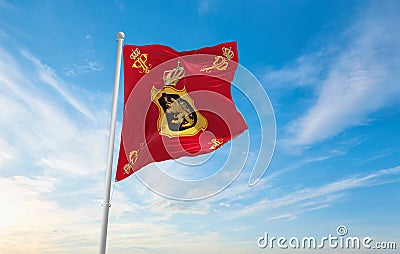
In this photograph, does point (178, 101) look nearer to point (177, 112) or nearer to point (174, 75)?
point (177, 112)

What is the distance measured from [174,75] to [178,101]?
2.45ft

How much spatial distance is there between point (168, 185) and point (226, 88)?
130 inches

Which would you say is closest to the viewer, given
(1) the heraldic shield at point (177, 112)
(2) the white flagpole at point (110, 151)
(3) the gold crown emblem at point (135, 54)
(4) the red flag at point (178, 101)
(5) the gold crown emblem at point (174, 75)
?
(2) the white flagpole at point (110, 151)

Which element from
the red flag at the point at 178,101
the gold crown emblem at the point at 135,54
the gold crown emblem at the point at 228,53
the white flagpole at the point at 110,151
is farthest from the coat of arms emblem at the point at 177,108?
the gold crown emblem at the point at 228,53

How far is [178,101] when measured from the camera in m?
11.5

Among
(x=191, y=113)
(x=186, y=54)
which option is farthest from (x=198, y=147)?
(x=186, y=54)

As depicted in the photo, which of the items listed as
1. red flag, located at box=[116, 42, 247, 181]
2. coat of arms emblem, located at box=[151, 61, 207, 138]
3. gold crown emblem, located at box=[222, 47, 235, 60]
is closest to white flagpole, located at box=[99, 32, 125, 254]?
red flag, located at box=[116, 42, 247, 181]

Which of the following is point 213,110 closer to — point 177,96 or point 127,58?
point 177,96

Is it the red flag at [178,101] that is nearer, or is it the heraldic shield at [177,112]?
the red flag at [178,101]

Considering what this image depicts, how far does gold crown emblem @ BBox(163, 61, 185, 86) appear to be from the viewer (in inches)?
453

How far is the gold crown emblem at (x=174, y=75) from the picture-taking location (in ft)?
37.8

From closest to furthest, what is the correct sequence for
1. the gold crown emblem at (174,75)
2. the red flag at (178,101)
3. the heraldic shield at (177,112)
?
the red flag at (178,101)
the heraldic shield at (177,112)
the gold crown emblem at (174,75)

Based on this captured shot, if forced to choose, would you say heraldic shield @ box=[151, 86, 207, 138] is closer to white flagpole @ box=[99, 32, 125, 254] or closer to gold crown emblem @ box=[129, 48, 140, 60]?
gold crown emblem @ box=[129, 48, 140, 60]

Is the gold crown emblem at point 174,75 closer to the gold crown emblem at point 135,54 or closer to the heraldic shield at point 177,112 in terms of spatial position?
the heraldic shield at point 177,112
